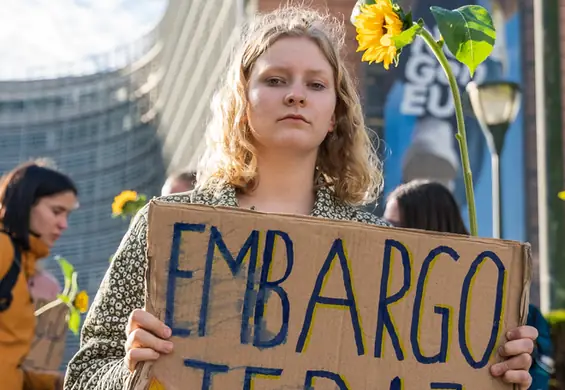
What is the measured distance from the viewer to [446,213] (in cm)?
362

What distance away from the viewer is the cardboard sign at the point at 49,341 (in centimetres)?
389

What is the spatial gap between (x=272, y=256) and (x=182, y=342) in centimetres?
19

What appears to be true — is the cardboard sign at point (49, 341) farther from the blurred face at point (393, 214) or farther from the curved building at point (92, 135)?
the curved building at point (92, 135)

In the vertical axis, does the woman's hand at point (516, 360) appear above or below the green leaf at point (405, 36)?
below

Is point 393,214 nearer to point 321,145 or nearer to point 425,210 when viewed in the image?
point 425,210

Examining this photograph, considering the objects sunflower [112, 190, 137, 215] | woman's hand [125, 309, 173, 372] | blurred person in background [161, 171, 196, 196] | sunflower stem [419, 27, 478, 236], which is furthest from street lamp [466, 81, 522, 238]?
woman's hand [125, 309, 173, 372]

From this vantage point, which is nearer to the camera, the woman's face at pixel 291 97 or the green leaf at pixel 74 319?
Result: the woman's face at pixel 291 97

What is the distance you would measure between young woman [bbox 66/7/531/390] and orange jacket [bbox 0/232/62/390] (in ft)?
5.12

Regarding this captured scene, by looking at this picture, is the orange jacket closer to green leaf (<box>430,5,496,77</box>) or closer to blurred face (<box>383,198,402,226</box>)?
blurred face (<box>383,198,402,226</box>)

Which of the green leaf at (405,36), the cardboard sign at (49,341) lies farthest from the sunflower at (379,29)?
the cardboard sign at (49,341)

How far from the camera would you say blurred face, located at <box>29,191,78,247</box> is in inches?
159

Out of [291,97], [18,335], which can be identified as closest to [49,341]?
[18,335]

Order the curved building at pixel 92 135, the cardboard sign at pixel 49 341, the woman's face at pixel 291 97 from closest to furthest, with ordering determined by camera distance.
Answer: the woman's face at pixel 291 97 → the cardboard sign at pixel 49 341 → the curved building at pixel 92 135

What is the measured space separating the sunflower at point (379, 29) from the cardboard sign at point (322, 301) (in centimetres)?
43
